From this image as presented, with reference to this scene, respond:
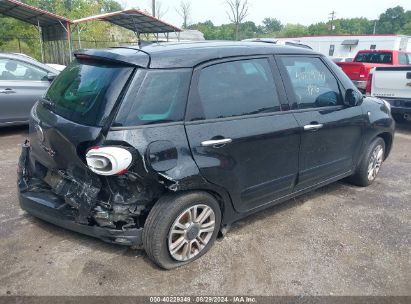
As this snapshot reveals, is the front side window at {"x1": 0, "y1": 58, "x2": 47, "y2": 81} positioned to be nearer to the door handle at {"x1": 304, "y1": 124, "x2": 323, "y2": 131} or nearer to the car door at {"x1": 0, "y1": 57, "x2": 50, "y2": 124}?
the car door at {"x1": 0, "y1": 57, "x2": 50, "y2": 124}

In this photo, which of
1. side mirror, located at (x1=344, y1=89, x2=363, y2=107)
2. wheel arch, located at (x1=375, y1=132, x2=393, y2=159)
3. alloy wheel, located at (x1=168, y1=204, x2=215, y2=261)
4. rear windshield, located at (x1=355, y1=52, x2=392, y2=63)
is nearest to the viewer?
alloy wheel, located at (x1=168, y1=204, x2=215, y2=261)

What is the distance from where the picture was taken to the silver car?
620cm

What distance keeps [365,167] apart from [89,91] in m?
3.36

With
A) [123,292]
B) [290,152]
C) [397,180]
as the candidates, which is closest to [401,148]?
[397,180]

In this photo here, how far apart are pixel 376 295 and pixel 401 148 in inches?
187

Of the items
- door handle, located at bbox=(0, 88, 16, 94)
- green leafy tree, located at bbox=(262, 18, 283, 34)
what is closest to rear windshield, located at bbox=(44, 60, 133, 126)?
door handle, located at bbox=(0, 88, 16, 94)

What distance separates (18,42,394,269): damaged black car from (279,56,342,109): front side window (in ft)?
0.06

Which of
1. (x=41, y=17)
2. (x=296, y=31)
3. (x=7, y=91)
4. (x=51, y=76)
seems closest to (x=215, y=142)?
(x=51, y=76)

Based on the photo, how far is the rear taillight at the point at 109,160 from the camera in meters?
2.42

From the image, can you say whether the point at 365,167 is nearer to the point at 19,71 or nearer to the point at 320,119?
the point at 320,119

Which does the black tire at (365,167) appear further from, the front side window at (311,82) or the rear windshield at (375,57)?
the rear windshield at (375,57)

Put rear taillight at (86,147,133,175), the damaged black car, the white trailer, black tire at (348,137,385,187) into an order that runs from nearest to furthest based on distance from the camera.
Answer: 1. rear taillight at (86,147,133,175)
2. the damaged black car
3. black tire at (348,137,385,187)
4. the white trailer

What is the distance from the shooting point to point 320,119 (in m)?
3.58

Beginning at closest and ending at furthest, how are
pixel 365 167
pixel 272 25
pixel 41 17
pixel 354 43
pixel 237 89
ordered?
1. pixel 237 89
2. pixel 365 167
3. pixel 41 17
4. pixel 354 43
5. pixel 272 25
